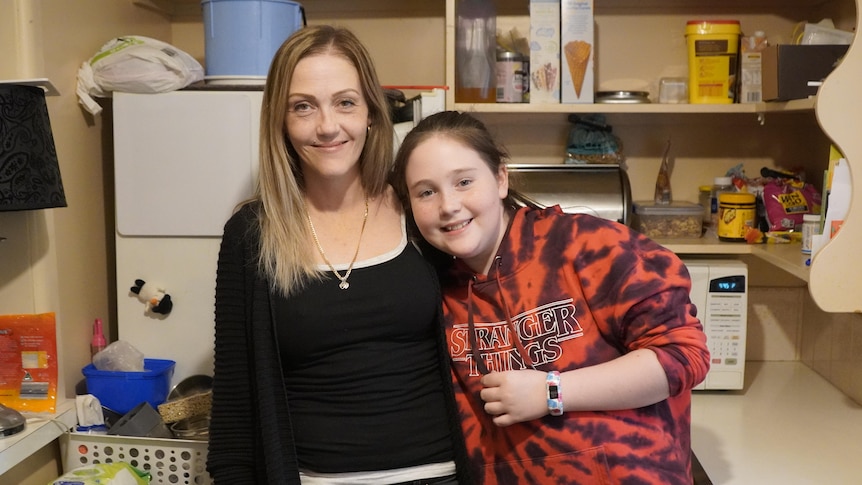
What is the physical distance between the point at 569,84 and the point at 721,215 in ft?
1.76

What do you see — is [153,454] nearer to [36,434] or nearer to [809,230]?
[36,434]

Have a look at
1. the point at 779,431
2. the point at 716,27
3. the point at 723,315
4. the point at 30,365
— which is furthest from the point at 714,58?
the point at 30,365

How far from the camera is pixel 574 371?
1249mm

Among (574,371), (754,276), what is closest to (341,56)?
(574,371)

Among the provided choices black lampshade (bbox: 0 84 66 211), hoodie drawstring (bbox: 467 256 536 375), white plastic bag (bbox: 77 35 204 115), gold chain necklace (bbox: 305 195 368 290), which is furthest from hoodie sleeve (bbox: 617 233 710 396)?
white plastic bag (bbox: 77 35 204 115)

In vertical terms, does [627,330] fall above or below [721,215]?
below

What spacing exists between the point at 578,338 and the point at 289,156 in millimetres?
596

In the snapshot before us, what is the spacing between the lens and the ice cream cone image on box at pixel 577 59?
2088 millimetres

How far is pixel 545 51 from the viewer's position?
209cm

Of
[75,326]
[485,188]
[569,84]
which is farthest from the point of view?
[569,84]

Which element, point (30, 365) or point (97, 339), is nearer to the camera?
point (30, 365)

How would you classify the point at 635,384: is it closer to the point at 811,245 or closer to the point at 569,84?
the point at 811,245

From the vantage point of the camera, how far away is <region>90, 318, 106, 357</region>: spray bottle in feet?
6.25

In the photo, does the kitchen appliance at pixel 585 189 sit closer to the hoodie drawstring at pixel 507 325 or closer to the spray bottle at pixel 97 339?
the hoodie drawstring at pixel 507 325
